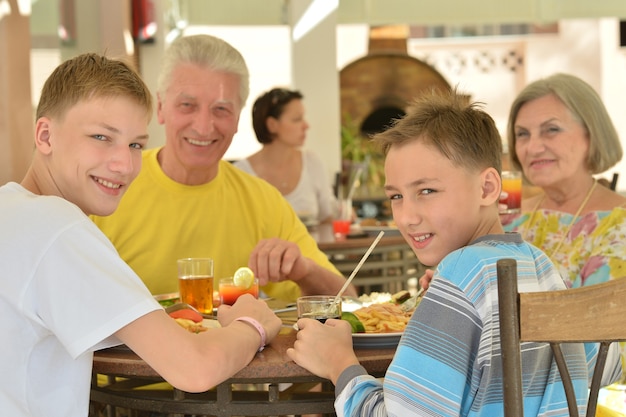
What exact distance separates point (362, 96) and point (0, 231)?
36.7 ft

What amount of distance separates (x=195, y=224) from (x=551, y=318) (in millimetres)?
1492

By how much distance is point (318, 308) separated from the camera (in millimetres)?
1751

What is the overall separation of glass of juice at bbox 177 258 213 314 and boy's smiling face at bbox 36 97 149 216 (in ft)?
1.41

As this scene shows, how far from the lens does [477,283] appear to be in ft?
4.47

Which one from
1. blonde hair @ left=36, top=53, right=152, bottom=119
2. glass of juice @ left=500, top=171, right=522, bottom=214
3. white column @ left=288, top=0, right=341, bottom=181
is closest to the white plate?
blonde hair @ left=36, top=53, right=152, bottom=119

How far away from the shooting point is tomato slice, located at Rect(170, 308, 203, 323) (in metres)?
1.81

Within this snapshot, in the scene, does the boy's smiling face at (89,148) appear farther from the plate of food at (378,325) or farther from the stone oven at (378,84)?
the stone oven at (378,84)

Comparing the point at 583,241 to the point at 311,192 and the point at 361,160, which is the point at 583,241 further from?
the point at 361,160

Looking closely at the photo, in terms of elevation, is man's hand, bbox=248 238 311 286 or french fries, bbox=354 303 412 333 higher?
man's hand, bbox=248 238 311 286

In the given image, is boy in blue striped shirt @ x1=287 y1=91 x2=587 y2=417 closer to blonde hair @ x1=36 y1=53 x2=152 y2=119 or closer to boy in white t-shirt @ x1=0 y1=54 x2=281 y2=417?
boy in white t-shirt @ x1=0 y1=54 x2=281 y2=417

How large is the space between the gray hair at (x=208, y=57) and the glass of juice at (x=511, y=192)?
2.68 ft

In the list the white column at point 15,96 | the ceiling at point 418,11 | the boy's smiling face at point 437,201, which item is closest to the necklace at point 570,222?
the boy's smiling face at point 437,201

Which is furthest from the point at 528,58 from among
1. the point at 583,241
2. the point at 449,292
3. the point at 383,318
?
the point at 449,292

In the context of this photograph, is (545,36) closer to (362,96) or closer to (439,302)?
(362,96)
